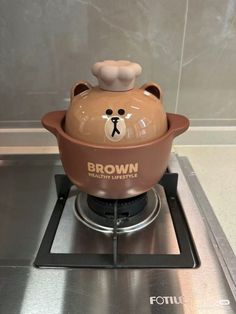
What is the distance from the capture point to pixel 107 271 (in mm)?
432

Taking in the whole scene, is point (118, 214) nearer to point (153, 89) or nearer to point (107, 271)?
point (107, 271)

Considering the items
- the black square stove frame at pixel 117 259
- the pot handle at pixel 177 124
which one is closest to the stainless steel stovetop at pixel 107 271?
the black square stove frame at pixel 117 259

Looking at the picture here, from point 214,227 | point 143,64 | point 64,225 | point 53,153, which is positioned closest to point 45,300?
point 64,225

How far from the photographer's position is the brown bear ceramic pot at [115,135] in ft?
1.35

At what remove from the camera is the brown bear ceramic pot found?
411mm

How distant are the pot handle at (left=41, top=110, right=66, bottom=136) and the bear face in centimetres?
3

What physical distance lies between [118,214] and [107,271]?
0.11 metres

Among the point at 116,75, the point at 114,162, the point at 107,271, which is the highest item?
the point at 116,75

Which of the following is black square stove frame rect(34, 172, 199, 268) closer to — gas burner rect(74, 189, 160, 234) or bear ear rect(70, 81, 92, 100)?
gas burner rect(74, 189, 160, 234)

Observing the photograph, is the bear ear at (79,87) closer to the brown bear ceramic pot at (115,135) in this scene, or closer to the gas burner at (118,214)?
the brown bear ceramic pot at (115,135)

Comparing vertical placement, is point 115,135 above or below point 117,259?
above

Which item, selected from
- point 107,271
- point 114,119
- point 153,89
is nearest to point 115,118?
point 114,119

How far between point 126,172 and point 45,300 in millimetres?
196

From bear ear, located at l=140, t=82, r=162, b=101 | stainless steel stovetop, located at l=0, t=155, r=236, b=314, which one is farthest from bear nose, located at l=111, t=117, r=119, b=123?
stainless steel stovetop, located at l=0, t=155, r=236, b=314
